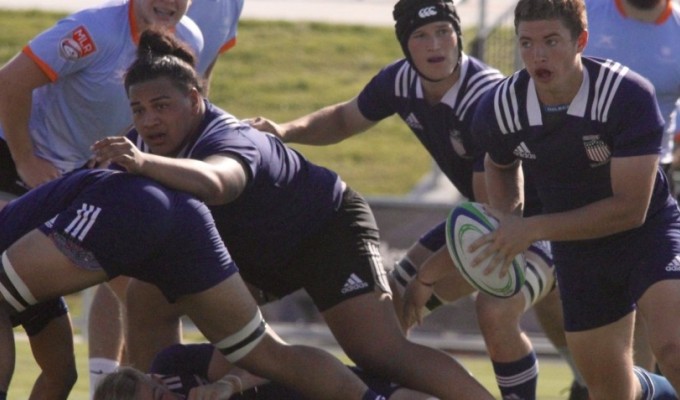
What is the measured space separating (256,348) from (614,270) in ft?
4.45

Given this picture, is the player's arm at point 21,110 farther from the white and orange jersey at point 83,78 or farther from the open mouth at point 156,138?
the open mouth at point 156,138

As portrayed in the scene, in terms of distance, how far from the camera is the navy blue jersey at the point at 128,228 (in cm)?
483

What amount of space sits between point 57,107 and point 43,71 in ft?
1.04

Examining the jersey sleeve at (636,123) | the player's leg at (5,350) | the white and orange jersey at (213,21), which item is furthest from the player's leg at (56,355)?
the jersey sleeve at (636,123)

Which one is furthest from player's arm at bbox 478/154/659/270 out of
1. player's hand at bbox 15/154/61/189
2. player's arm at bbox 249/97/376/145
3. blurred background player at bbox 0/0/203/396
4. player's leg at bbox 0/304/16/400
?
player's hand at bbox 15/154/61/189

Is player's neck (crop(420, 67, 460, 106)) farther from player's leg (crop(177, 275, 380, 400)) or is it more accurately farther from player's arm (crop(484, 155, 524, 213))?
player's leg (crop(177, 275, 380, 400))

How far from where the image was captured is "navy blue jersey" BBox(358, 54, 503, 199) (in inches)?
248

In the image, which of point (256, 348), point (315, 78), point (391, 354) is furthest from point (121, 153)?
point (315, 78)

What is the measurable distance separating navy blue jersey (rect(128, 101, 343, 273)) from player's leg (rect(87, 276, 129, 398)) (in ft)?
3.15

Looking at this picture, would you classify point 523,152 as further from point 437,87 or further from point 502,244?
point 437,87

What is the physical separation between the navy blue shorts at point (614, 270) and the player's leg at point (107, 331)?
1901 mm

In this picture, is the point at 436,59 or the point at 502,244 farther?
the point at 436,59

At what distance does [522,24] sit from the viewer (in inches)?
209

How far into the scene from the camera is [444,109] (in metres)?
6.36
